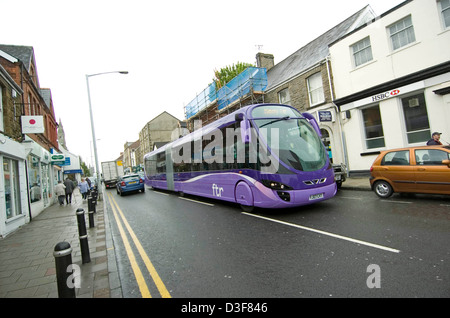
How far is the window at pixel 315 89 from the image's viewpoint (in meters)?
14.9

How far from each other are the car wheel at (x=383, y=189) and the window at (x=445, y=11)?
25.2 feet

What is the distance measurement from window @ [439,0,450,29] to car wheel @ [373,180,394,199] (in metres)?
7.67

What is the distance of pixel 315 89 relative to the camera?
15.2 metres

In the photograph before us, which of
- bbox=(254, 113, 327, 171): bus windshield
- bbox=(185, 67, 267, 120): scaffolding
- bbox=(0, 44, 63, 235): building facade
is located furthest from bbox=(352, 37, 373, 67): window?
bbox=(0, 44, 63, 235): building facade

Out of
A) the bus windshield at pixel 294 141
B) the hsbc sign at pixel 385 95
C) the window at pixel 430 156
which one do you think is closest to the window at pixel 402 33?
the hsbc sign at pixel 385 95

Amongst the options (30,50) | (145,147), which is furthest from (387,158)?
(145,147)

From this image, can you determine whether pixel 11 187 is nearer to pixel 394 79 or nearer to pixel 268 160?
pixel 268 160

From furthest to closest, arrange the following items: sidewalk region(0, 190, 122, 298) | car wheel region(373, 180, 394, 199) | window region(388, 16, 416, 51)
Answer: window region(388, 16, 416, 51)
car wheel region(373, 180, 394, 199)
sidewalk region(0, 190, 122, 298)

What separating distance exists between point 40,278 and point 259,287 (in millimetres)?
3546

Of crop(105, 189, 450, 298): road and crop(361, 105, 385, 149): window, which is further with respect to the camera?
crop(361, 105, 385, 149): window

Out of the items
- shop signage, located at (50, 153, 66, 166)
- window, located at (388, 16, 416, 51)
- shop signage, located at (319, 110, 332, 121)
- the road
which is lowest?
the road

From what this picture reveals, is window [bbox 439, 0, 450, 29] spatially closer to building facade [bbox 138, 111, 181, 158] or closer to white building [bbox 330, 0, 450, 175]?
white building [bbox 330, 0, 450, 175]

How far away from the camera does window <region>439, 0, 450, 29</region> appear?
9.71 m

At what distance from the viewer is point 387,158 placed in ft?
25.6
